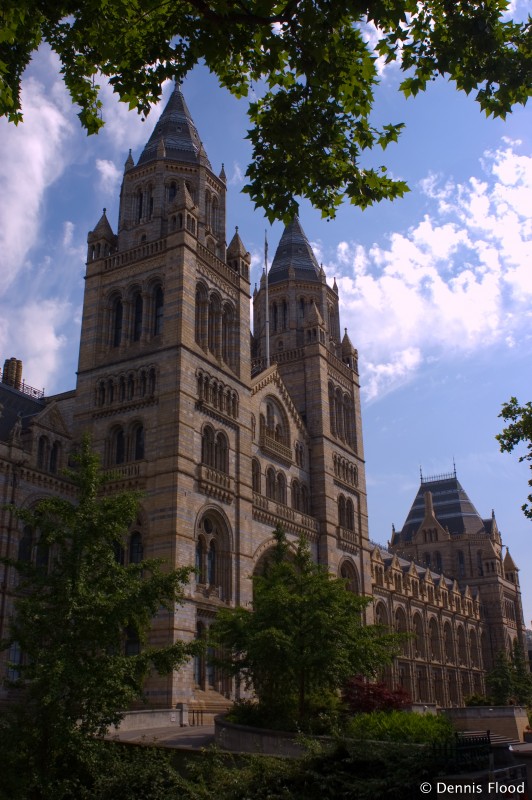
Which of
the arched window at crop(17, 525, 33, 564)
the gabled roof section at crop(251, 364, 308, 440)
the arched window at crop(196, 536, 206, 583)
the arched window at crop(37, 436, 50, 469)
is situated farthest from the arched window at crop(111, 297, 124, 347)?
the arched window at crop(17, 525, 33, 564)

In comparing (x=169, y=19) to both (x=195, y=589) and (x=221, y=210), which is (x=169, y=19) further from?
(x=221, y=210)

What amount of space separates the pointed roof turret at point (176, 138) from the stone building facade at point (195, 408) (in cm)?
11

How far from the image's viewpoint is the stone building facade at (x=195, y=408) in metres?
36.9

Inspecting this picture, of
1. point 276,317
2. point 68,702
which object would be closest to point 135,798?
point 68,702

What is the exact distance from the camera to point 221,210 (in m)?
47.6

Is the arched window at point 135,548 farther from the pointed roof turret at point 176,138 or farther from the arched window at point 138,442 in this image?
the pointed roof turret at point 176,138

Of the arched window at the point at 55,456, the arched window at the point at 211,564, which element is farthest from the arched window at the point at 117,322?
the arched window at the point at 211,564

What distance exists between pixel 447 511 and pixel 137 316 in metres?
67.7

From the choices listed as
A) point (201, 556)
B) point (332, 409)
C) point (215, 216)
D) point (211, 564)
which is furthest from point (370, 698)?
point (332, 409)

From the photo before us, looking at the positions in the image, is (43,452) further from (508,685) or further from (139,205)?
(508,685)

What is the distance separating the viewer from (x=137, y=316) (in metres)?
43.0

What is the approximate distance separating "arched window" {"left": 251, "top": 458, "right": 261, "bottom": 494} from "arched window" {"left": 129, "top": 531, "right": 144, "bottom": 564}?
969cm

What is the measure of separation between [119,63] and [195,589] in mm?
28376

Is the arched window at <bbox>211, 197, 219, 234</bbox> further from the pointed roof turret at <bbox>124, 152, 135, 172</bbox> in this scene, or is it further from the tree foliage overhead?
the tree foliage overhead
